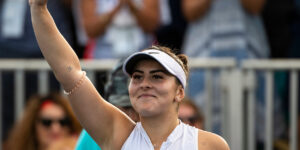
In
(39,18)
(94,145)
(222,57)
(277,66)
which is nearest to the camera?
(39,18)

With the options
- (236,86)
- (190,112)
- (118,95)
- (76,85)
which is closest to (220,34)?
(236,86)

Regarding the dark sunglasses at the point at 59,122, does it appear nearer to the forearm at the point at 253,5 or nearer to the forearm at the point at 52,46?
the forearm at the point at 253,5

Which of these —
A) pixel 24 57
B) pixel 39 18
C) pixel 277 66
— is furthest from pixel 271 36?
pixel 39 18

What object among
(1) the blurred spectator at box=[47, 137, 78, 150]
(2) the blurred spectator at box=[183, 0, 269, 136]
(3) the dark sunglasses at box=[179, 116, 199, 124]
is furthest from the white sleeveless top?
(2) the blurred spectator at box=[183, 0, 269, 136]

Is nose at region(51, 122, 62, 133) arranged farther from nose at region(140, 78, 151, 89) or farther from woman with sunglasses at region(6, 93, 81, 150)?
nose at region(140, 78, 151, 89)

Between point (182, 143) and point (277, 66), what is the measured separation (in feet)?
9.64

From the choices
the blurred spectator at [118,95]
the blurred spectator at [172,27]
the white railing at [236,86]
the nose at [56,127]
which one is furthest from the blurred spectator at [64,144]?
the blurred spectator at [172,27]

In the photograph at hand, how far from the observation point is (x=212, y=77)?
6.11 metres

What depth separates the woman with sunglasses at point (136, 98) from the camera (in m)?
3.08

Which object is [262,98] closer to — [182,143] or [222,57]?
[222,57]

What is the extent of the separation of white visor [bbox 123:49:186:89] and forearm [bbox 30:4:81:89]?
0.91ft

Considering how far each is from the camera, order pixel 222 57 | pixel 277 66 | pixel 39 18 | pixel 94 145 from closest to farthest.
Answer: pixel 39 18, pixel 94 145, pixel 277 66, pixel 222 57

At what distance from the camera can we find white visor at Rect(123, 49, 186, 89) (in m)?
3.13

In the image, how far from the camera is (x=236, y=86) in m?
6.00
